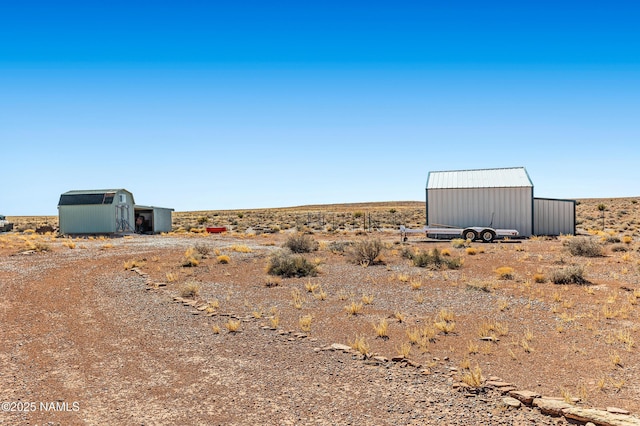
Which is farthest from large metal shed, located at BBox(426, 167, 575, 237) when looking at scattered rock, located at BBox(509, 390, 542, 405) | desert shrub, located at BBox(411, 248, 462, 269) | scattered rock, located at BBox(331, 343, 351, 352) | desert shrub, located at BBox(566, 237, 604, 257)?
scattered rock, located at BBox(509, 390, 542, 405)

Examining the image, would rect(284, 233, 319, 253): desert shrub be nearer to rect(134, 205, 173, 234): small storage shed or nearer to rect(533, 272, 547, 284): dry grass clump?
rect(533, 272, 547, 284): dry grass clump

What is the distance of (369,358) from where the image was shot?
7707mm

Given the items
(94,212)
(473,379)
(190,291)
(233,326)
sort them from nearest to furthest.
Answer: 1. (473,379)
2. (233,326)
3. (190,291)
4. (94,212)

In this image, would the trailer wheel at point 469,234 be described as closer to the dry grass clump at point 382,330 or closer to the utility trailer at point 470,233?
the utility trailer at point 470,233

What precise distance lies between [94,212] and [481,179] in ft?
88.7

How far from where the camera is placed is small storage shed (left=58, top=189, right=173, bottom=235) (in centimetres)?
3566

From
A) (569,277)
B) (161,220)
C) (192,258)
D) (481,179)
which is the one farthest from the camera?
(161,220)

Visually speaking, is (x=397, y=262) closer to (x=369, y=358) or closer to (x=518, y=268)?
(x=518, y=268)

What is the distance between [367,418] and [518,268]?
1240 centimetres

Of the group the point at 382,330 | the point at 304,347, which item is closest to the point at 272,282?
the point at 382,330

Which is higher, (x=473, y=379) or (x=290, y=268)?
(x=290, y=268)

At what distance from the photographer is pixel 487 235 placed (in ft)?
88.3

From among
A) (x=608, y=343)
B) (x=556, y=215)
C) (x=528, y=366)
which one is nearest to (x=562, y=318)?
(x=608, y=343)

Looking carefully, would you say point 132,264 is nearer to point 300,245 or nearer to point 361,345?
point 300,245
